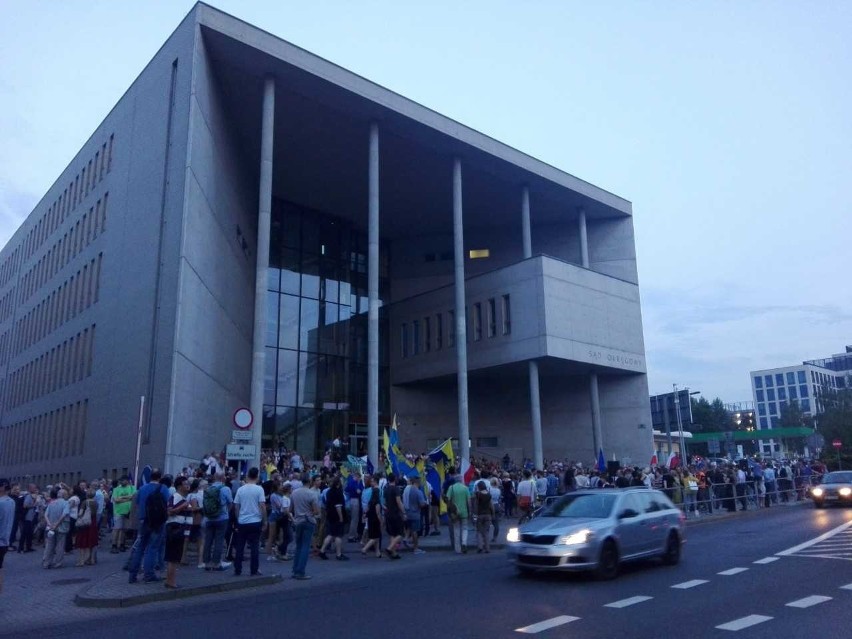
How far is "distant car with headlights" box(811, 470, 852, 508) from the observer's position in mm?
26031

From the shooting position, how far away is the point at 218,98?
96.2 ft

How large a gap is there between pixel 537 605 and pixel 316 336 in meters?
33.7

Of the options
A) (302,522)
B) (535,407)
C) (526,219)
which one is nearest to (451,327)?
(535,407)

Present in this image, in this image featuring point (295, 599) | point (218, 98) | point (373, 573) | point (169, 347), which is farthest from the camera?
point (218, 98)

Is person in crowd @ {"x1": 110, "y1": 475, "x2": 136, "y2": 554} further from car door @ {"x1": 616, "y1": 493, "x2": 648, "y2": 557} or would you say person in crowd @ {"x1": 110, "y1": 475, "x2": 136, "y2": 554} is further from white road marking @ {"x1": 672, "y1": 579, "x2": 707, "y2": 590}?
white road marking @ {"x1": 672, "y1": 579, "x2": 707, "y2": 590}

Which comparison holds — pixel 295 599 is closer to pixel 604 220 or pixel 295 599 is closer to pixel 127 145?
pixel 127 145

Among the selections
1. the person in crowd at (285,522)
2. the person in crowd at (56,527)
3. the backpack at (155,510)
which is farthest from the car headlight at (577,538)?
the person in crowd at (56,527)

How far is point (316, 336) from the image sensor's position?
41812mm

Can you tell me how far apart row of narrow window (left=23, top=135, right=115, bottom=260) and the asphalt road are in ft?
88.7

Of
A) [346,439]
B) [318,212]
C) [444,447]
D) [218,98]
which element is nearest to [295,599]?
[444,447]

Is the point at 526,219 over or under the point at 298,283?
over

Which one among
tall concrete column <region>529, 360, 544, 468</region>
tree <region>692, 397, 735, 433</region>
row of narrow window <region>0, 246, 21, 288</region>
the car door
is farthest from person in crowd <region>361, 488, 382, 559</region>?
tree <region>692, 397, 735, 433</region>

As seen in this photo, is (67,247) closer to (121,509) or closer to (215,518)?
(121,509)

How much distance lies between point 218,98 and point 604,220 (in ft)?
82.6
